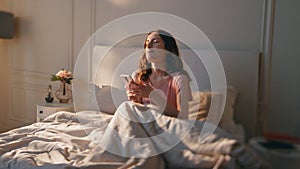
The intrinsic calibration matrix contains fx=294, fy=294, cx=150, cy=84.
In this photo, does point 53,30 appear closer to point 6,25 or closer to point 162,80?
point 6,25

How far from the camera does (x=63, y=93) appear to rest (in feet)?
7.43

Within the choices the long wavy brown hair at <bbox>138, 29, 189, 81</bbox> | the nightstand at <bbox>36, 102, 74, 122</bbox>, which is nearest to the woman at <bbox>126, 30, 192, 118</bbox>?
the long wavy brown hair at <bbox>138, 29, 189, 81</bbox>

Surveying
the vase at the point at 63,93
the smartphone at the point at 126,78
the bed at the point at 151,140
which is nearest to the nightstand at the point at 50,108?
the vase at the point at 63,93

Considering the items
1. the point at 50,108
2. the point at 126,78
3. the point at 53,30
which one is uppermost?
the point at 53,30

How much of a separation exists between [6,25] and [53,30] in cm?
41

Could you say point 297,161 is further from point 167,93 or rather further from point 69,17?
point 69,17

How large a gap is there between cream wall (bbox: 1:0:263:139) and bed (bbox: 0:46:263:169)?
19.2 inches

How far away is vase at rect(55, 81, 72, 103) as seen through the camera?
2.26m

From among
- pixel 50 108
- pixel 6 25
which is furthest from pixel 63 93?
pixel 6 25

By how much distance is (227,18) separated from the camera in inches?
58.2

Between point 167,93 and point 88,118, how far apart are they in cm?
60

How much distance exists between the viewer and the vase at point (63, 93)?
226cm

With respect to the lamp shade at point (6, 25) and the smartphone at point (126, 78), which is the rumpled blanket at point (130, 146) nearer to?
the smartphone at point (126, 78)

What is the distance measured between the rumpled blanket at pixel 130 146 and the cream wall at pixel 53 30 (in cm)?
77
